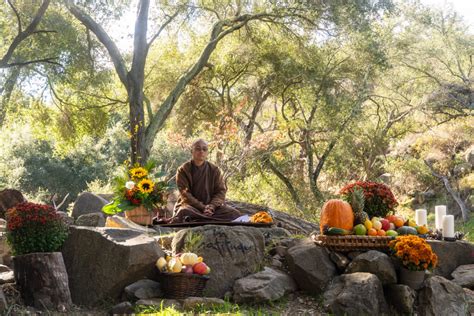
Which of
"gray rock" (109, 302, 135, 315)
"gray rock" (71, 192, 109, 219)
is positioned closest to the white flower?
"gray rock" (71, 192, 109, 219)

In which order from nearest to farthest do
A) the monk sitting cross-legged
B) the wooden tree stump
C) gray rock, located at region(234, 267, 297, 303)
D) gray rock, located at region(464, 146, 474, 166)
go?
1. the wooden tree stump
2. gray rock, located at region(234, 267, 297, 303)
3. the monk sitting cross-legged
4. gray rock, located at region(464, 146, 474, 166)

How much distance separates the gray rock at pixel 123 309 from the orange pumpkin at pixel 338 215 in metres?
2.56

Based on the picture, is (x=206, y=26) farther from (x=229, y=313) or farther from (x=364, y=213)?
(x=229, y=313)

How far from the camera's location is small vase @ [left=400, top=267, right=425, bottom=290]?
7.09 metres

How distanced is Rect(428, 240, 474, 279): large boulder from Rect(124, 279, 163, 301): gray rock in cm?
365

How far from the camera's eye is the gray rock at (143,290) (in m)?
6.98

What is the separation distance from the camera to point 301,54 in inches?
746

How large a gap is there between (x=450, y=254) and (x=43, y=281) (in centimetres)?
520

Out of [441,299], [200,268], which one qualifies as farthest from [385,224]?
[200,268]

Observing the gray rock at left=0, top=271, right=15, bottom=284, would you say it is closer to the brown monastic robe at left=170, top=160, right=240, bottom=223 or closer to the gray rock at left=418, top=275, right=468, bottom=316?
the brown monastic robe at left=170, top=160, right=240, bottom=223

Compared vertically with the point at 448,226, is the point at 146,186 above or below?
above

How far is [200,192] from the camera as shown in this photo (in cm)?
1000

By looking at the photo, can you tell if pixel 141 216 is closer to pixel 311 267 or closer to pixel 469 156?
pixel 311 267

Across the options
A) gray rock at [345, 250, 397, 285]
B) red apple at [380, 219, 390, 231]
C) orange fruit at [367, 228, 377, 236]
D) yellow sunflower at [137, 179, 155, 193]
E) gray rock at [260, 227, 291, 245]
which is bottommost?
gray rock at [345, 250, 397, 285]
